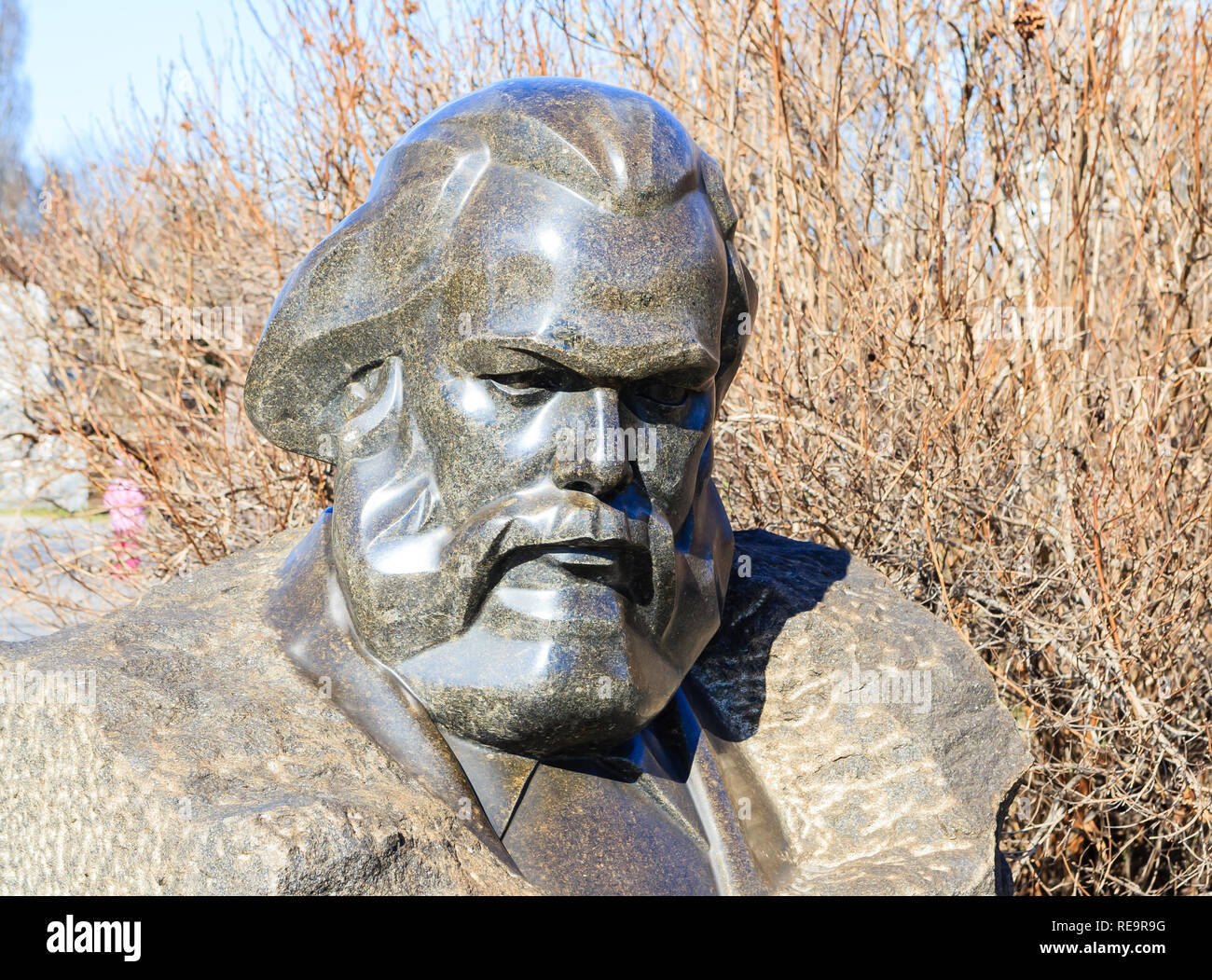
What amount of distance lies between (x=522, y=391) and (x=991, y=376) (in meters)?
2.31

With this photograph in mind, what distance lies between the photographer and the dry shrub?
4.23 m

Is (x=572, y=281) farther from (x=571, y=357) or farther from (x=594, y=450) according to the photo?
(x=594, y=450)

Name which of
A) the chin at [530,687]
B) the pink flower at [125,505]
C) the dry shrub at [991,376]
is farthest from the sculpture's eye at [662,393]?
the pink flower at [125,505]

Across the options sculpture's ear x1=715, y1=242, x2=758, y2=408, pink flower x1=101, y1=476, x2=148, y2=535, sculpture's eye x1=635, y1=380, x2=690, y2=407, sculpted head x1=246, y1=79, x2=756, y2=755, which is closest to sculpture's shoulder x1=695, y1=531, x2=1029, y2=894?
sculpted head x1=246, y1=79, x2=756, y2=755

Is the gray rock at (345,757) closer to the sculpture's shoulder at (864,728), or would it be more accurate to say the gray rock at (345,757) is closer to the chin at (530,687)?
the sculpture's shoulder at (864,728)

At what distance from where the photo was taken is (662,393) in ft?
8.72

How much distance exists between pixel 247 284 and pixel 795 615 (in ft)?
15.4

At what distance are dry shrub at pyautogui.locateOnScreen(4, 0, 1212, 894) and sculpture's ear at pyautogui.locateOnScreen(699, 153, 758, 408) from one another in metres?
1.33

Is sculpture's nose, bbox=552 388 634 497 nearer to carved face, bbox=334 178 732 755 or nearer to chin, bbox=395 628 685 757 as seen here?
carved face, bbox=334 178 732 755

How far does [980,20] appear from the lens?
5.02 meters

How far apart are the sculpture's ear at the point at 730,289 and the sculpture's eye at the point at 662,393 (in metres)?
0.19

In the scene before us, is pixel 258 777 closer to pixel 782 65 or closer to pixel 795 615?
pixel 795 615
